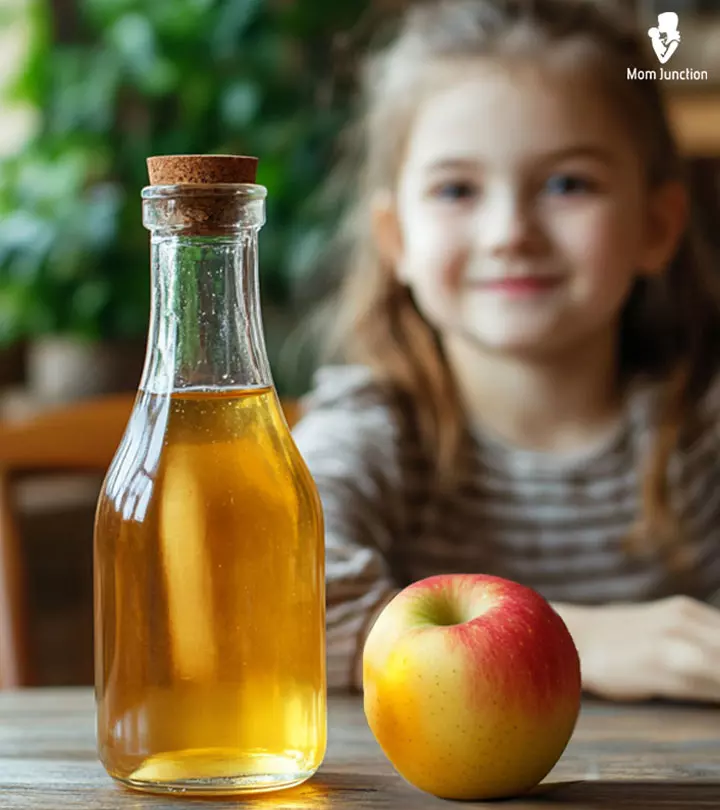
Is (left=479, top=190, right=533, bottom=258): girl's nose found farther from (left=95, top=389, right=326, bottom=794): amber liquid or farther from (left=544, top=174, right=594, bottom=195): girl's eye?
(left=95, top=389, right=326, bottom=794): amber liquid

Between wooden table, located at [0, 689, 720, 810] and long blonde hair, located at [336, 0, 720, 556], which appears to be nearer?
wooden table, located at [0, 689, 720, 810]

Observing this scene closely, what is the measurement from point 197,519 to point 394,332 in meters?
0.90

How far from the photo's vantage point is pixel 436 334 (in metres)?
1.48

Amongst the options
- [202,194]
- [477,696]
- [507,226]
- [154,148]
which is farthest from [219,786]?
[154,148]

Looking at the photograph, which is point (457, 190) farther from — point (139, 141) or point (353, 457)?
point (139, 141)

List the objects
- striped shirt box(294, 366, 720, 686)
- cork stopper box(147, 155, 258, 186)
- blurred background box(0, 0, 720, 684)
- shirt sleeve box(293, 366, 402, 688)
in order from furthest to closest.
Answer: blurred background box(0, 0, 720, 684)
striped shirt box(294, 366, 720, 686)
shirt sleeve box(293, 366, 402, 688)
cork stopper box(147, 155, 258, 186)

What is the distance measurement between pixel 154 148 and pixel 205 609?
103 inches

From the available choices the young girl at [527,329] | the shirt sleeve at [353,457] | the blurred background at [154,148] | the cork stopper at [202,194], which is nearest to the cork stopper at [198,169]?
the cork stopper at [202,194]

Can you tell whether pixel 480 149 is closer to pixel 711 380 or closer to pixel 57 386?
pixel 711 380

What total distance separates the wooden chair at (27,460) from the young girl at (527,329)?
17 centimetres

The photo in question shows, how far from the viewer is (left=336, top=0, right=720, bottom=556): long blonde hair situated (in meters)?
1.38

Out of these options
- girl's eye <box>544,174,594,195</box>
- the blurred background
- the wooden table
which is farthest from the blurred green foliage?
the wooden table

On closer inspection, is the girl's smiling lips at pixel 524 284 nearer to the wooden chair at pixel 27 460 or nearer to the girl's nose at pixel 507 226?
the girl's nose at pixel 507 226

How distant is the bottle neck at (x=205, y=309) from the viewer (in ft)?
1.93
